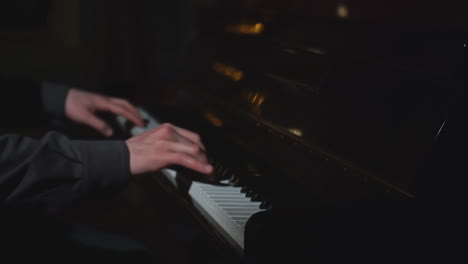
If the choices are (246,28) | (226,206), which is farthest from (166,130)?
(246,28)

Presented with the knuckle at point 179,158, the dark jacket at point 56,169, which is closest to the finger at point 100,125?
the dark jacket at point 56,169

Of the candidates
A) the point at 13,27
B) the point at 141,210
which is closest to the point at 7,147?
the point at 141,210

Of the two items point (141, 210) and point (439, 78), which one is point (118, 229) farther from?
point (439, 78)

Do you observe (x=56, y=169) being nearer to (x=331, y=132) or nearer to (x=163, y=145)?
(x=163, y=145)

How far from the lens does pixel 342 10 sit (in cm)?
171

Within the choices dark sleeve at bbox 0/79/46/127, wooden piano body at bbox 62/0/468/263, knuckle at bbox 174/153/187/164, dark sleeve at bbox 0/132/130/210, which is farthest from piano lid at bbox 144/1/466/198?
dark sleeve at bbox 0/79/46/127

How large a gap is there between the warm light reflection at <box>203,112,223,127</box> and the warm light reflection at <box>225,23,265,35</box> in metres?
0.35

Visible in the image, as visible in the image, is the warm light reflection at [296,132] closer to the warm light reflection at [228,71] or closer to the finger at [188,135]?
the finger at [188,135]

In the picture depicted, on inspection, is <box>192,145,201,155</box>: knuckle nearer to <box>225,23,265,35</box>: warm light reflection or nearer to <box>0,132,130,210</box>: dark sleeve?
<box>0,132,130,210</box>: dark sleeve

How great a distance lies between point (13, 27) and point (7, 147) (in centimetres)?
264

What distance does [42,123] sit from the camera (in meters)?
1.80

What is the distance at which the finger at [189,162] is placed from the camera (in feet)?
3.33

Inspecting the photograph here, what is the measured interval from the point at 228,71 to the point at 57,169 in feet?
2.77

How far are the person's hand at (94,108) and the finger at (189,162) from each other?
0.58 metres
